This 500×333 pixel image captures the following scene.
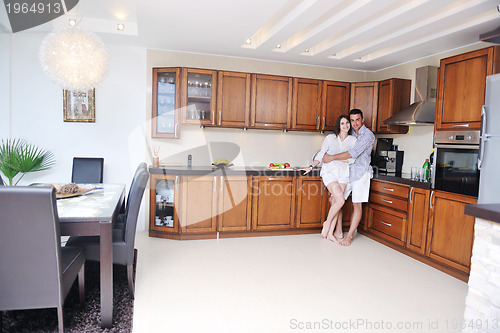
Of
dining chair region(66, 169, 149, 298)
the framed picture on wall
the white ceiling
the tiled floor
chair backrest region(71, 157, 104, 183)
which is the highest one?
the white ceiling

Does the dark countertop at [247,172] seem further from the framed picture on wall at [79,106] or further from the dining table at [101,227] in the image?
the dining table at [101,227]

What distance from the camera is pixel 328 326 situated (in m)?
2.43

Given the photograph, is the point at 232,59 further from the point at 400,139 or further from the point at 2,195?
the point at 2,195

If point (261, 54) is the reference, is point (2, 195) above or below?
below

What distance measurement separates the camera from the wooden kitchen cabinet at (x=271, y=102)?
15.6 ft

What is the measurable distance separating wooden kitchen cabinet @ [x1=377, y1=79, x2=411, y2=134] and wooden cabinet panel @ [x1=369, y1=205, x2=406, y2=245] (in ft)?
3.73

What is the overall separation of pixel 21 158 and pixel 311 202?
146 inches

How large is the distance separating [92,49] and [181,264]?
2204 mm

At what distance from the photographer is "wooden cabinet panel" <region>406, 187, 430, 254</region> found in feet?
12.3

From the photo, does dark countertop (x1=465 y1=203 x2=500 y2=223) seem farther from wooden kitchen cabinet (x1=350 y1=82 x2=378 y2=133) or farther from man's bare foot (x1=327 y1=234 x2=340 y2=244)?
wooden kitchen cabinet (x1=350 y1=82 x2=378 y2=133)

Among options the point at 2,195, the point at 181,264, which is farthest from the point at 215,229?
the point at 2,195

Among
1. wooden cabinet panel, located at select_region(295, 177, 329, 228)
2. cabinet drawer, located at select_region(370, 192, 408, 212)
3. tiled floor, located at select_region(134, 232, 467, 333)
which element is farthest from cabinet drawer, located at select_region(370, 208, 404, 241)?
wooden cabinet panel, located at select_region(295, 177, 329, 228)

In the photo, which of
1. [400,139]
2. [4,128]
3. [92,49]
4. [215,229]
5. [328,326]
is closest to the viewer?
[328,326]

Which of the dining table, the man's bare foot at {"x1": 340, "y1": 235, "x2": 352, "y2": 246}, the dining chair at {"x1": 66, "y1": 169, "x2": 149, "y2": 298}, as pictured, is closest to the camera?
the dining table
